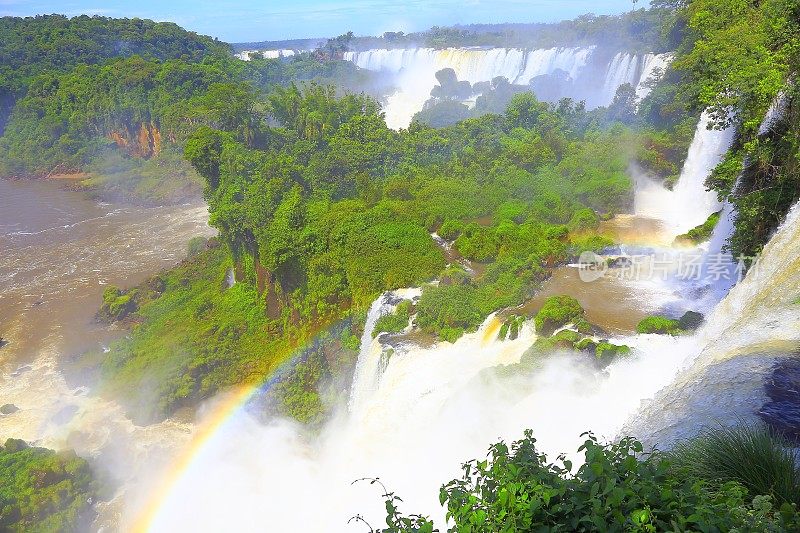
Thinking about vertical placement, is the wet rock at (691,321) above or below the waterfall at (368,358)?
above

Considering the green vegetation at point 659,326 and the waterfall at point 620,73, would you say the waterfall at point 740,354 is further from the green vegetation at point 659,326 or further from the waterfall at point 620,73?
the waterfall at point 620,73

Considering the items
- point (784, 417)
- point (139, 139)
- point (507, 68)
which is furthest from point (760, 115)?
point (139, 139)

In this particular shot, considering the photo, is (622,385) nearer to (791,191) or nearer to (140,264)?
(791,191)

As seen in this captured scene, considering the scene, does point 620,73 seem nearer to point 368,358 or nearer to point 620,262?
point 620,262

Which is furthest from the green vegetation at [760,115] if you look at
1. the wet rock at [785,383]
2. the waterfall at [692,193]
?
the wet rock at [785,383]

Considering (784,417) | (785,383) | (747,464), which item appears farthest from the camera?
(785,383)

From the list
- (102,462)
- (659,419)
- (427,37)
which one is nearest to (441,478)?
(659,419)
